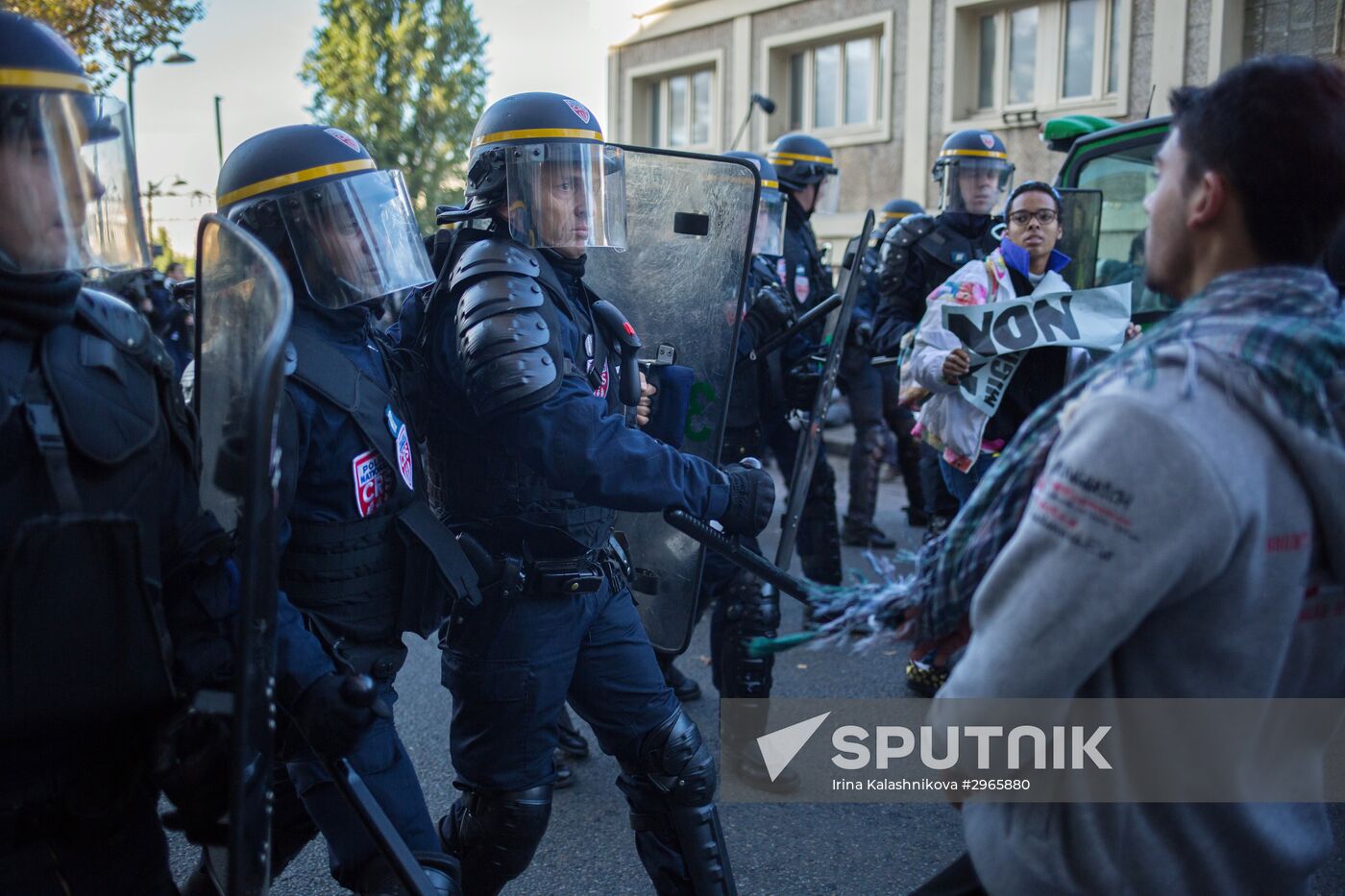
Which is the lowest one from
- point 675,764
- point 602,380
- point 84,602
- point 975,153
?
point 675,764

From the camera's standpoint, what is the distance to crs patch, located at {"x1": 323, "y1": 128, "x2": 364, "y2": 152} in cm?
217

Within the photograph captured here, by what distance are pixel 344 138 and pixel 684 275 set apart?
3.81ft

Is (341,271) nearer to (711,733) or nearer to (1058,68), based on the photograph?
(711,733)

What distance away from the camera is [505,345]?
6.94 feet

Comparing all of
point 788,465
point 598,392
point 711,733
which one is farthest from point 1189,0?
point 598,392

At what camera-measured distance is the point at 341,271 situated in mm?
2082

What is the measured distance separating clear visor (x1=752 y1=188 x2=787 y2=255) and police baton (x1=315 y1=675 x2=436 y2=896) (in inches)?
122

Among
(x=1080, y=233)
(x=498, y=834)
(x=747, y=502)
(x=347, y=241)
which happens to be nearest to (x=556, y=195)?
(x=347, y=241)

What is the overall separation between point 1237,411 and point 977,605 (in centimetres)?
32

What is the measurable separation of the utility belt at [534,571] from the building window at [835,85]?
517 inches

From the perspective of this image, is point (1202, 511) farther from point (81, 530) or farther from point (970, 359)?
point (970, 359)

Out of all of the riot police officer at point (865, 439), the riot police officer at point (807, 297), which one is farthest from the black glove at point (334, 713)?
the riot police officer at point (865, 439)

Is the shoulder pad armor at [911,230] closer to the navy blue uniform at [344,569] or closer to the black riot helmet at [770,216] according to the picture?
the black riot helmet at [770,216]

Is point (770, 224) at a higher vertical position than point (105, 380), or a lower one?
higher
